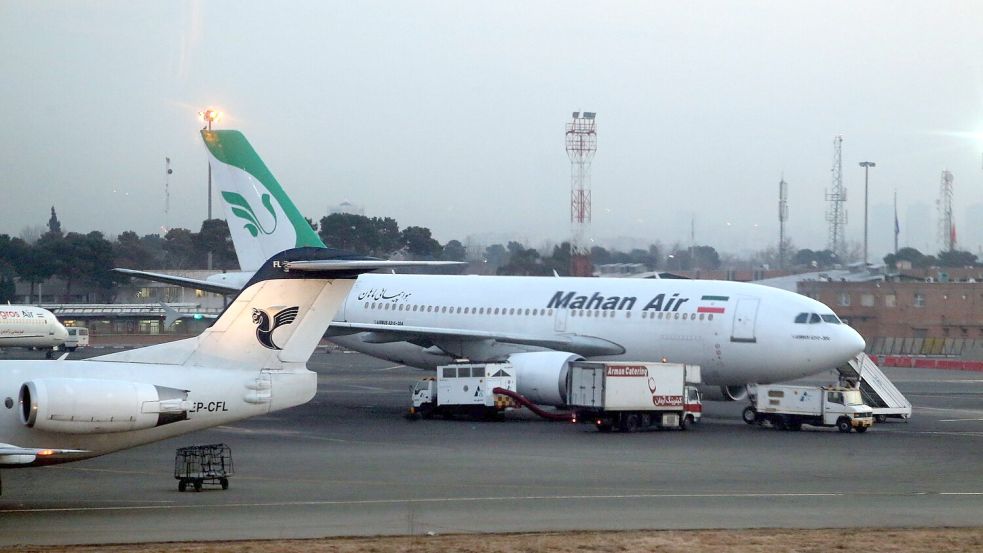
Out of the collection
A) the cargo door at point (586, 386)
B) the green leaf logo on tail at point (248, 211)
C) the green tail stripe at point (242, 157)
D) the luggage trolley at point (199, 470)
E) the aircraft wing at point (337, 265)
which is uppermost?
the green tail stripe at point (242, 157)

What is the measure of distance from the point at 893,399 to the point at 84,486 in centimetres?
2565

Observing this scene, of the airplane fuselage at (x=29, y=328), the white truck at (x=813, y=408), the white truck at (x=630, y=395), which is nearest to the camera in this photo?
the white truck at (x=630, y=395)

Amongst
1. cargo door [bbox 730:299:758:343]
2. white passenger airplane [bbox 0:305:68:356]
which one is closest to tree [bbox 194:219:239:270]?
white passenger airplane [bbox 0:305:68:356]

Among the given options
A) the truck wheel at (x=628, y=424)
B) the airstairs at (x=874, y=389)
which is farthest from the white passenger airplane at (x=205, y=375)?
the airstairs at (x=874, y=389)

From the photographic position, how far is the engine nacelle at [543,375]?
35.8 metres

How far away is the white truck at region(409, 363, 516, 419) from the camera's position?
3631 centimetres

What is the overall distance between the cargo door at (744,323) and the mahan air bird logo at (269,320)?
19.2 metres

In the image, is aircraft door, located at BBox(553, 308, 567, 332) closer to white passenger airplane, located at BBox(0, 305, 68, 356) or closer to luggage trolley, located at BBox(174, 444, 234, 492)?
luggage trolley, located at BBox(174, 444, 234, 492)

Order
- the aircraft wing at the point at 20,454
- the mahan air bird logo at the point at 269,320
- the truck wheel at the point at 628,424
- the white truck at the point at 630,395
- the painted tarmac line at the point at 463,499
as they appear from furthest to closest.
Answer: the truck wheel at the point at 628,424
the white truck at the point at 630,395
the mahan air bird logo at the point at 269,320
the painted tarmac line at the point at 463,499
the aircraft wing at the point at 20,454

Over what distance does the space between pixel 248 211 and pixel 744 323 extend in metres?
18.5

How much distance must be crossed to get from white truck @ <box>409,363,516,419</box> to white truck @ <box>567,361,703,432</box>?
2.90m

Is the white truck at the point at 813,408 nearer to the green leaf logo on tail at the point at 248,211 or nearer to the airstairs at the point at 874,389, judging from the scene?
the airstairs at the point at 874,389

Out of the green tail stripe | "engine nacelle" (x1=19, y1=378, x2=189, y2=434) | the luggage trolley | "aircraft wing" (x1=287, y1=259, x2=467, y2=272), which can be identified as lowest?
the luggage trolley

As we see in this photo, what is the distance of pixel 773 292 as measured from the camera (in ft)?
125
